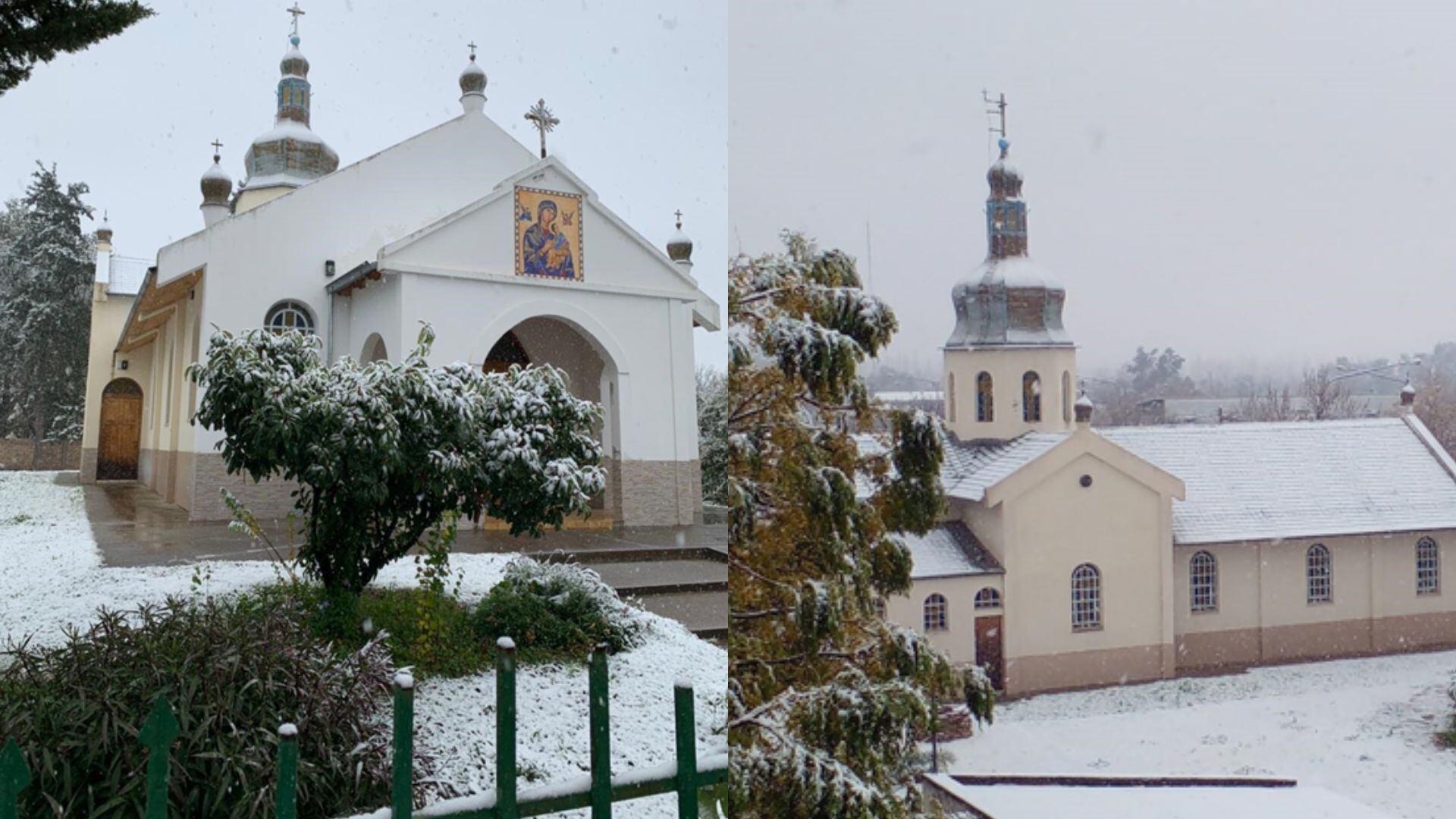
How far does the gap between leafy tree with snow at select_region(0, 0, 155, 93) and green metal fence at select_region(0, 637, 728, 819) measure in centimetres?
103

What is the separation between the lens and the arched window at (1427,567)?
106cm

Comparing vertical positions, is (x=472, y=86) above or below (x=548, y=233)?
above

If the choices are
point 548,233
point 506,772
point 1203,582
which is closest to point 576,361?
point 548,233

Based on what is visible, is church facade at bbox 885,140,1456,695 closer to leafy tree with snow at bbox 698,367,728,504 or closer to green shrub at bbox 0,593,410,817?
leafy tree with snow at bbox 698,367,728,504

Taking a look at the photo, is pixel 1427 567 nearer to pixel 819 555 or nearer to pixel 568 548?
pixel 819 555

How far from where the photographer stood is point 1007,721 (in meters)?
1.08

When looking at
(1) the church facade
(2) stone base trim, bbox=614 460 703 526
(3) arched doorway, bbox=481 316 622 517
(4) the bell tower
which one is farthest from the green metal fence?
(4) the bell tower

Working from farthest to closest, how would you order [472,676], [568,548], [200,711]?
1. [568,548]
2. [472,676]
3. [200,711]

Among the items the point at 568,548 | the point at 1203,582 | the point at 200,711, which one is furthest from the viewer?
the point at 568,548

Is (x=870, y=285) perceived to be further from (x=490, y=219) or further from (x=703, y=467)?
(x=490, y=219)

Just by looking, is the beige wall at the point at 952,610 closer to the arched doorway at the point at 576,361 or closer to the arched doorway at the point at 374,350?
the arched doorway at the point at 576,361

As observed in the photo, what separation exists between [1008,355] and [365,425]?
121 cm

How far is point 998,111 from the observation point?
3.97ft

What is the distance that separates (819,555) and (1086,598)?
1.05ft
